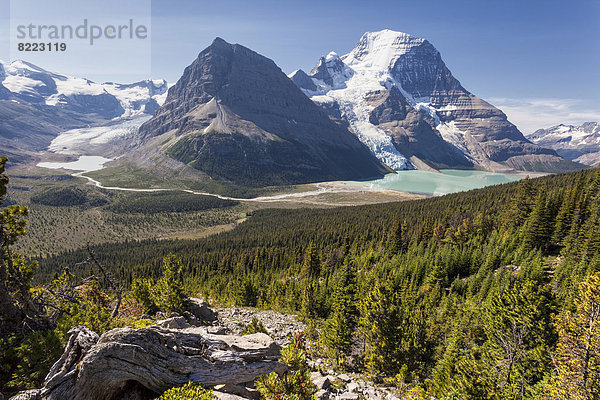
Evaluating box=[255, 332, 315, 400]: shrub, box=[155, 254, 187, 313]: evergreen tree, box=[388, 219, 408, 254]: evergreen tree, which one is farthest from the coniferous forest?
box=[255, 332, 315, 400]: shrub

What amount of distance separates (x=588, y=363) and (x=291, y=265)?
7895 centimetres

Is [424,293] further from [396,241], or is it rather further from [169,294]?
[169,294]

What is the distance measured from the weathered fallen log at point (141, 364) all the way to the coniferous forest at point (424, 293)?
4227 millimetres

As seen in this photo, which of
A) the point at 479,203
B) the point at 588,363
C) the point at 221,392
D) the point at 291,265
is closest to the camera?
the point at 221,392

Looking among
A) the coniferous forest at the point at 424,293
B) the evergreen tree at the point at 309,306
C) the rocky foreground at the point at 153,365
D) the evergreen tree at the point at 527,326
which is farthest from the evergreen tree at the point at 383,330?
the evergreen tree at the point at 309,306

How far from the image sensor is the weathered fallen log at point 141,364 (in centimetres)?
1124

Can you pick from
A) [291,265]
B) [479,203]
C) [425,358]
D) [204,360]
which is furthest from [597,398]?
[479,203]

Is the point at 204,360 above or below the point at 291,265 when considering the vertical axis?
above

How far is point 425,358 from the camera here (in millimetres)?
38062

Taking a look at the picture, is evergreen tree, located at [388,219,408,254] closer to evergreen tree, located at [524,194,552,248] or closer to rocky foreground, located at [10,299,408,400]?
evergreen tree, located at [524,194,552,248]

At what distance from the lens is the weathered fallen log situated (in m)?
11.2

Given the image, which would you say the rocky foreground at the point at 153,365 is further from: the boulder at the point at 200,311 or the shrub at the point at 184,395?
the boulder at the point at 200,311

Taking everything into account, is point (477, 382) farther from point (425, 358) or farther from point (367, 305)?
point (425, 358)

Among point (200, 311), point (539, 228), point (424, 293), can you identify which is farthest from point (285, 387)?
point (539, 228)
